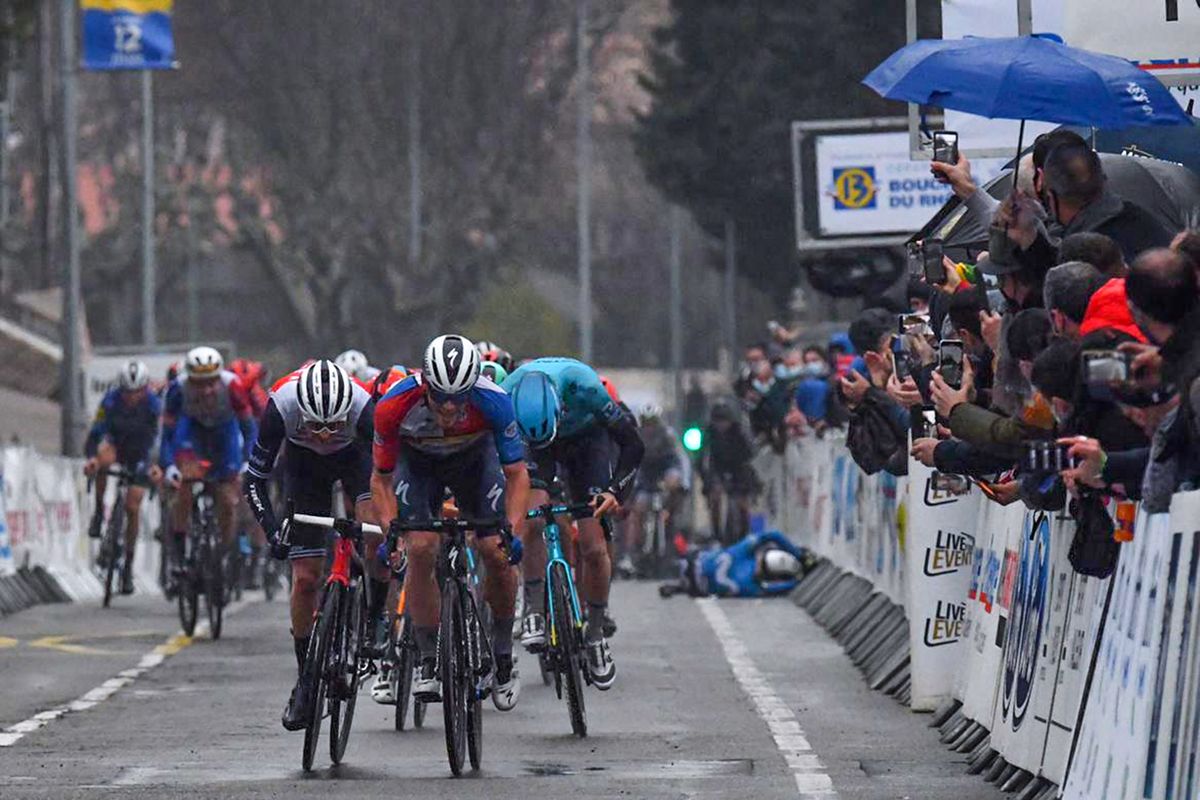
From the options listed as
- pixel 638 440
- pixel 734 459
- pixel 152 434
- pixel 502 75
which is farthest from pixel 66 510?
pixel 502 75

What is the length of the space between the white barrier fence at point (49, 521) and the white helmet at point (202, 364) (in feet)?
15.8

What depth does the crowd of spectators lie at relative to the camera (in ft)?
29.0

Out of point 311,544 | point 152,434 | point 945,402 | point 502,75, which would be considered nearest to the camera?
point 945,402

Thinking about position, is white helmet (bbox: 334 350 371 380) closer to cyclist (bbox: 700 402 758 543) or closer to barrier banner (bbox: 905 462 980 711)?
barrier banner (bbox: 905 462 980 711)

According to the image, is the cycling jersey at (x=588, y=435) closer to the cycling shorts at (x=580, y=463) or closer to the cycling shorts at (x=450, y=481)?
the cycling shorts at (x=580, y=463)

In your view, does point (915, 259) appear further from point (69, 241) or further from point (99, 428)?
point (69, 241)

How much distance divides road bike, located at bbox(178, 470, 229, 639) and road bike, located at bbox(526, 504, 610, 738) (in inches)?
264

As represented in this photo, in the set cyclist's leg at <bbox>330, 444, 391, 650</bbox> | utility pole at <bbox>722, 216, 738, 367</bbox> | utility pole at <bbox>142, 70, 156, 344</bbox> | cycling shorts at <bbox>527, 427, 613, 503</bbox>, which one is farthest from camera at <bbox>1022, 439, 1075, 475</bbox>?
utility pole at <bbox>722, 216, 738, 367</bbox>

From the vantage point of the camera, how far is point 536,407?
1486 centimetres

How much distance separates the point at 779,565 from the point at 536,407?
11.3 m

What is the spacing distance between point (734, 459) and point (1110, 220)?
66.2 feet

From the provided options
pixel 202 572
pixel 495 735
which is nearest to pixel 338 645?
pixel 495 735

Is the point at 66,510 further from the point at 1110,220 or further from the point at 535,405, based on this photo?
the point at 1110,220

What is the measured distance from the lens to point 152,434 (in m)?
24.8
